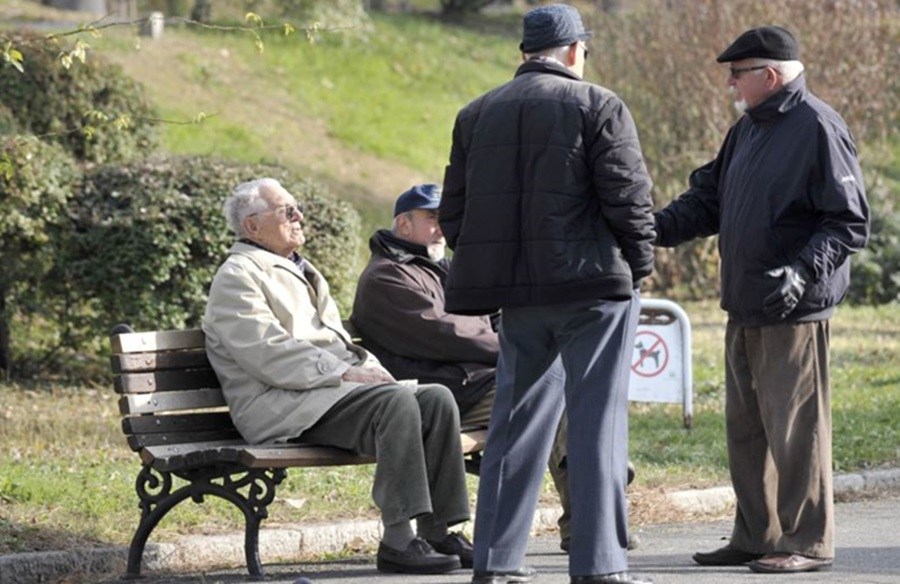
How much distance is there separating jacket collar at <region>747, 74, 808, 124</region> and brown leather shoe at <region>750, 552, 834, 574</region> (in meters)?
1.66

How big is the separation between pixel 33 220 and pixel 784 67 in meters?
6.26

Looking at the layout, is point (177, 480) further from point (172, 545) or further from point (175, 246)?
point (175, 246)

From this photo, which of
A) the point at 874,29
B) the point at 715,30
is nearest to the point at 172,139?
the point at 715,30

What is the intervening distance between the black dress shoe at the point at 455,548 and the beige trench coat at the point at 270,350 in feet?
2.32

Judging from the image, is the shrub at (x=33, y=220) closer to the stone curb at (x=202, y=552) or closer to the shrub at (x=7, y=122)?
the shrub at (x=7, y=122)

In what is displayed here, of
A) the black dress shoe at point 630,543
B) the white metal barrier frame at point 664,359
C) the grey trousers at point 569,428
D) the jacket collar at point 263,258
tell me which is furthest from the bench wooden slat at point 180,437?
the white metal barrier frame at point 664,359

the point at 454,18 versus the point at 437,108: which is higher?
the point at 454,18

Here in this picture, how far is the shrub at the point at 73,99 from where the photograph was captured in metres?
A: 13.7

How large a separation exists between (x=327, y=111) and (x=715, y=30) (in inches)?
261

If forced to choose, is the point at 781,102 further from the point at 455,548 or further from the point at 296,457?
the point at 296,457

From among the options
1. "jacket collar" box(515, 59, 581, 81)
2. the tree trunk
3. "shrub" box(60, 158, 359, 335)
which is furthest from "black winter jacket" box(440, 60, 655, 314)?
the tree trunk

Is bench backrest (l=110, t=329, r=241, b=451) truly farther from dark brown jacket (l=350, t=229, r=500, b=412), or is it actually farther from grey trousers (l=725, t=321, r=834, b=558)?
grey trousers (l=725, t=321, r=834, b=558)

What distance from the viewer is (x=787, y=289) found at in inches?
263

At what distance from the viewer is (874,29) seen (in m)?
19.0
